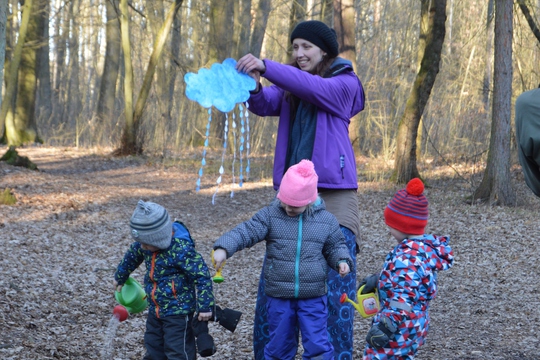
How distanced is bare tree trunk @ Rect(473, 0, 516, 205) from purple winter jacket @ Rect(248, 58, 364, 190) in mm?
7883

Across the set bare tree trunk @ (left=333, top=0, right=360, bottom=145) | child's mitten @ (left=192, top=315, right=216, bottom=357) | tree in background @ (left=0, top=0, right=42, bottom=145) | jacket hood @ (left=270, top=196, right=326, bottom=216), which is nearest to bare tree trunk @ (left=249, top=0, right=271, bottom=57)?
tree in background @ (left=0, top=0, right=42, bottom=145)

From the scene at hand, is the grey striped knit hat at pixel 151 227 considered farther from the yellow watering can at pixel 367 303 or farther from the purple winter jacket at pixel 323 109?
the yellow watering can at pixel 367 303

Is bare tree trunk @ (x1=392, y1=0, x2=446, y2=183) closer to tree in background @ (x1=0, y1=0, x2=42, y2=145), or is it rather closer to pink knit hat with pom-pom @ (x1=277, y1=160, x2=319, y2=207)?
pink knit hat with pom-pom @ (x1=277, y1=160, x2=319, y2=207)

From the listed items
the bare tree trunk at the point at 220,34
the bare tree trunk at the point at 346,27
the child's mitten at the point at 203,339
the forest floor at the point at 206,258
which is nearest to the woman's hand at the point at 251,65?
the child's mitten at the point at 203,339

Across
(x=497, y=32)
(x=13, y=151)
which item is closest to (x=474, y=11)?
(x=497, y=32)

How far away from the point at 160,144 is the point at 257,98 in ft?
47.1

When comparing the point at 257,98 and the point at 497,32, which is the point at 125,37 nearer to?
the point at 497,32

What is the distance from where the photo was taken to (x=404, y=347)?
339 cm

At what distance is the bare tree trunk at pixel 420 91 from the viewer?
1230 cm

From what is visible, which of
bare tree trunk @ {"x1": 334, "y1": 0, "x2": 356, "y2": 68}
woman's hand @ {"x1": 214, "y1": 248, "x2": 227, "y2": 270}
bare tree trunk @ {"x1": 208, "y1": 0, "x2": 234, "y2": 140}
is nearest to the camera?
woman's hand @ {"x1": 214, "y1": 248, "x2": 227, "y2": 270}

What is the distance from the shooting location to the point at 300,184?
336 cm

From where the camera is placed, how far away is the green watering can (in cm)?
382

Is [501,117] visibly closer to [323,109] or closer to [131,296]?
[323,109]

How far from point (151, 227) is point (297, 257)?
0.83 meters
